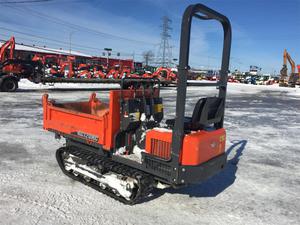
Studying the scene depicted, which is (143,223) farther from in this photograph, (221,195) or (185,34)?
(185,34)

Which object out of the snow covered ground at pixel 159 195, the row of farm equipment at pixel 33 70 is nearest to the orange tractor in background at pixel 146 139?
the snow covered ground at pixel 159 195

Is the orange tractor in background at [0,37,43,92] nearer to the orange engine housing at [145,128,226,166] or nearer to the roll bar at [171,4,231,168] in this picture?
the orange engine housing at [145,128,226,166]

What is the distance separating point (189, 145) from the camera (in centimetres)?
321

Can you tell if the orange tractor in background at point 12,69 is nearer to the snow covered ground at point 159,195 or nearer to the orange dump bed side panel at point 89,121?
the snow covered ground at point 159,195

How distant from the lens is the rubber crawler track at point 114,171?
351 centimetres

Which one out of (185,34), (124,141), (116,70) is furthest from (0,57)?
(185,34)

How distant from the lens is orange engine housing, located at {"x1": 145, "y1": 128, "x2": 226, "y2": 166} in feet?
10.6

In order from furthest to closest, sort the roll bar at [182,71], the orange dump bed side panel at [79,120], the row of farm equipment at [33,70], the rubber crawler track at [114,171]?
1. the row of farm equipment at [33,70]
2. the orange dump bed side panel at [79,120]
3. the rubber crawler track at [114,171]
4. the roll bar at [182,71]

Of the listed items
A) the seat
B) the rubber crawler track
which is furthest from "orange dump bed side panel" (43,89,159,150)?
the seat

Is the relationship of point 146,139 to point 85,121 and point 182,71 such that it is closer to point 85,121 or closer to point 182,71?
point 182,71

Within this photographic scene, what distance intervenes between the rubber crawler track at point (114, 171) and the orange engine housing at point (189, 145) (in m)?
0.35

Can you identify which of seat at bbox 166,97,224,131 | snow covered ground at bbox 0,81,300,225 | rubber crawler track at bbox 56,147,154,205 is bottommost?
snow covered ground at bbox 0,81,300,225

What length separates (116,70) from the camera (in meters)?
24.6

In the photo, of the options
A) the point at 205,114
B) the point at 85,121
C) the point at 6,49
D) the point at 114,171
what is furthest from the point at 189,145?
the point at 6,49
